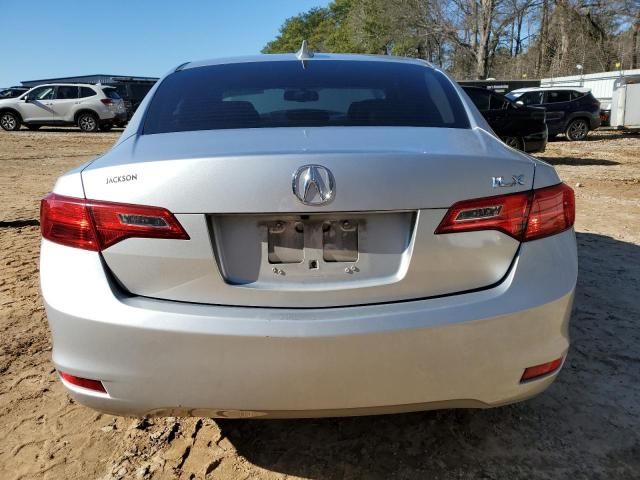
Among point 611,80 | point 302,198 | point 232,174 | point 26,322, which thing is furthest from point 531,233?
point 611,80

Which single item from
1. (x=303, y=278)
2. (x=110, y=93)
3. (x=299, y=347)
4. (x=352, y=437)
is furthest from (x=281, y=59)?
(x=110, y=93)

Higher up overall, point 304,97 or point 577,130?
point 304,97

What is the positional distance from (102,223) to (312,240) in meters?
0.66

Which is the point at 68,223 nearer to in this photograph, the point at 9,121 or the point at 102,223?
the point at 102,223

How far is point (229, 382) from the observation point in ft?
5.58

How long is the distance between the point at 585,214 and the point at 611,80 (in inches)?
715

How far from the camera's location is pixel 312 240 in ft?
5.64

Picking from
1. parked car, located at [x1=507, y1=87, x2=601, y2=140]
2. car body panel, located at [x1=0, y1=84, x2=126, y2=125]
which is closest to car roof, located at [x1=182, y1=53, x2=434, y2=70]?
parked car, located at [x1=507, y1=87, x2=601, y2=140]

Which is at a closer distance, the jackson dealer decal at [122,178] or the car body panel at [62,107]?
the jackson dealer decal at [122,178]

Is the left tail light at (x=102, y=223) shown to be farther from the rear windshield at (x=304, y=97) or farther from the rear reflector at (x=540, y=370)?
the rear reflector at (x=540, y=370)

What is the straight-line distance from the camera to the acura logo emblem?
1.63m

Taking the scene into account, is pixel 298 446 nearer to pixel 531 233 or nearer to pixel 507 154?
pixel 531 233

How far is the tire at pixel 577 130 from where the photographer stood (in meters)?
17.6

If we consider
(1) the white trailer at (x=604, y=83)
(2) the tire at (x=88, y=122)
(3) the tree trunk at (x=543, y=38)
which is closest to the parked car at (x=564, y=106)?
(1) the white trailer at (x=604, y=83)
